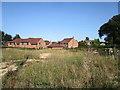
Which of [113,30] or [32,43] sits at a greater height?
[113,30]

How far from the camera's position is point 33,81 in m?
2.68

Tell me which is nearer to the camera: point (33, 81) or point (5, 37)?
point (33, 81)

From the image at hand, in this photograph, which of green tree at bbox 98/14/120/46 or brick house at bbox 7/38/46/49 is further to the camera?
brick house at bbox 7/38/46/49

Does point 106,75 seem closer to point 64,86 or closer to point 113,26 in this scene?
point 64,86

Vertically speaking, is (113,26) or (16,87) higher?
(113,26)

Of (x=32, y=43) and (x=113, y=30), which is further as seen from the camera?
(x=32, y=43)

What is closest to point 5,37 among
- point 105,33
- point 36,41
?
point 36,41

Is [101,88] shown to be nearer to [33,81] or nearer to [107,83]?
Result: [107,83]

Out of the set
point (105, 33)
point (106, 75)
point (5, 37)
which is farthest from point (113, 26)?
point (5, 37)

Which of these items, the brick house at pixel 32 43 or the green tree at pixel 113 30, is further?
the brick house at pixel 32 43

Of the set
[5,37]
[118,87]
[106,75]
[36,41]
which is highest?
[5,37]

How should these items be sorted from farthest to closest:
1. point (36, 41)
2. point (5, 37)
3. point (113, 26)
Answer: point (5, 37) → point (36, 41) → point (113, 26)

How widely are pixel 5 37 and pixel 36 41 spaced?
86.2 ft

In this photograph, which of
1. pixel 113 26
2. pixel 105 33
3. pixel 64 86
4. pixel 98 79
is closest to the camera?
pixel 64 86
